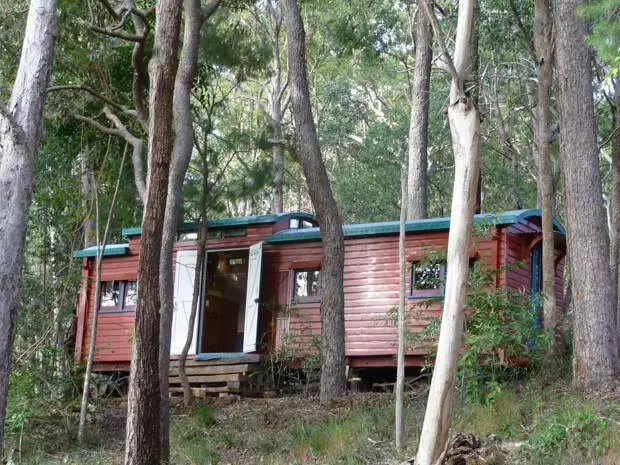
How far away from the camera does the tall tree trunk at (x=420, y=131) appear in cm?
1825

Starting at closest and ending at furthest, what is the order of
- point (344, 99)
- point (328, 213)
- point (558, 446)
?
point (558, 446)
point (328, 213)
point (344, 99)

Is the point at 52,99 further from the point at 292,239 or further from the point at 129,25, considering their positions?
the point at 292,239

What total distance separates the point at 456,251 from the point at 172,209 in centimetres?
522

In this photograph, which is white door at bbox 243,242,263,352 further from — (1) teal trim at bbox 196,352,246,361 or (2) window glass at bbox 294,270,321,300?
(2) window glass at bbox 294,270,321,300

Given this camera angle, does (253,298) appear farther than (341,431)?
Yes

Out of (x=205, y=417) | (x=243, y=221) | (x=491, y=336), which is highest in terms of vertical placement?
(x=243, y=221)

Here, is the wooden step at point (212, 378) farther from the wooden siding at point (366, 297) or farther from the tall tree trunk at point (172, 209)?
the tall tree trunk at point (172, 209)

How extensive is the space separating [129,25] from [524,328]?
10.6 m

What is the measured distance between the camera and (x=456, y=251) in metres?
7.23

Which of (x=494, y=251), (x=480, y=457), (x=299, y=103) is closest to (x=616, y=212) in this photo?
(x=494, y=251)

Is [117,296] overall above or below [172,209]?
below

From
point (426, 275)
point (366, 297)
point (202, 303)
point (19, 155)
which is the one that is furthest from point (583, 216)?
point (202, 303)

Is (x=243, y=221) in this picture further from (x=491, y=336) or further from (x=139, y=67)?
(x=491, y=336)

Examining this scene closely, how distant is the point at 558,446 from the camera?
9234 mm
